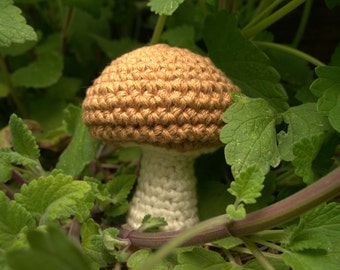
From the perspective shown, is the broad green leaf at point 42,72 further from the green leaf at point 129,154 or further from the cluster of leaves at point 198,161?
the green leaf at point 129,154

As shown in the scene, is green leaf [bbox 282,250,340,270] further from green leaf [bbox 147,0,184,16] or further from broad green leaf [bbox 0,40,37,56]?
broad green leaf [bbox 0,40,37,56]

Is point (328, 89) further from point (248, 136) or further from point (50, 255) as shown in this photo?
point (50, 255)

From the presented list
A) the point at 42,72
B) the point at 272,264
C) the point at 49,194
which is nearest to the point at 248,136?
the point at 272,264

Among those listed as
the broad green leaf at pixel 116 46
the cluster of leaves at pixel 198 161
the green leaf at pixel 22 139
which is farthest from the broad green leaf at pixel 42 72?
the green leaf at pixel 22 139

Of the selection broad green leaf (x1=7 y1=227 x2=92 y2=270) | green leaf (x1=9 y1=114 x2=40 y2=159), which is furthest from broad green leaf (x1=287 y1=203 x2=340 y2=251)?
green leaf (x1=9 y1=114 x2=40 y2=159)

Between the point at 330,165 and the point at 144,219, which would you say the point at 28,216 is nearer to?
the point at 144,219

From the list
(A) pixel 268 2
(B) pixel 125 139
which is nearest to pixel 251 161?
(B) pixel 125 139
